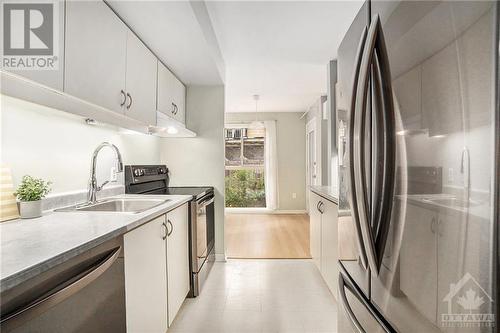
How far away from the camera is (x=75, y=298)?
0.89 m

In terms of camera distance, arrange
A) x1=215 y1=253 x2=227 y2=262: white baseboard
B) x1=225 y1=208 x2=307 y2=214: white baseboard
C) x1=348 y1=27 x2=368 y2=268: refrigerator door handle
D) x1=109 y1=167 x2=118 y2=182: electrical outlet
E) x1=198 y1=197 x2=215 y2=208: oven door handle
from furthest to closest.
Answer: x1=225 y1=208 x2=307 y2=214: white baseboard → x1=215 y1=253 x2=227 y2=262: white baseboard → x1=198 y1=197 x2=215 y2=208: oven door handle → x1=109 y1=167 x2=118 y2=182: electrical outlet → x1=348 y1=27 x2=368 y2=268: refrigerator door handle

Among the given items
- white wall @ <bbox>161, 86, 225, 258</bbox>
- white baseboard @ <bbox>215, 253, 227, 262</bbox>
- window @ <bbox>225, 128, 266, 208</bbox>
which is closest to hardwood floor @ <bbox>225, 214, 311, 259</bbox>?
white baseboard @ <bbox>215, 253, 227, 262</bbox>

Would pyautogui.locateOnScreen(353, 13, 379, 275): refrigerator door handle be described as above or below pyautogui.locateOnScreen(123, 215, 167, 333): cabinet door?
above

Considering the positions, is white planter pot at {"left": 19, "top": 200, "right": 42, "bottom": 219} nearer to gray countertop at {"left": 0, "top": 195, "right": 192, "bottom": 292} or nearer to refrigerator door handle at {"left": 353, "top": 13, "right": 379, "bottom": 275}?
gray countertop at {"left": 0, "top": 195, "right": 192, "bottom": 292}

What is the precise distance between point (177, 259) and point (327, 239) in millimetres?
1222

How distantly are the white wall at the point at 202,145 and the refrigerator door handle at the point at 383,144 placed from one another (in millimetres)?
2556

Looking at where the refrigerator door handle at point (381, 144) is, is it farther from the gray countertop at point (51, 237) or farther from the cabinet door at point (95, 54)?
the cabinet door at point (95, 54)

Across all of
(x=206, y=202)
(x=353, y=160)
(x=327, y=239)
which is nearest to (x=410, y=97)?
(x=353, y=160)

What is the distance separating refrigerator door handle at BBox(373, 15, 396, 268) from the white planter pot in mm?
1527

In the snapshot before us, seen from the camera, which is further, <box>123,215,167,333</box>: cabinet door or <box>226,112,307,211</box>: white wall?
<box>226,112,307,211</box>: white wall

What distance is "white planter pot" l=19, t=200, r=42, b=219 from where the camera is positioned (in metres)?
1.24

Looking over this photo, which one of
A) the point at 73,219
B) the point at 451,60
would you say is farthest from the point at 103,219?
the point at 451,60

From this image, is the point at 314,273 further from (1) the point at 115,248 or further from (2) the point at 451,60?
(2) the point at 451,60

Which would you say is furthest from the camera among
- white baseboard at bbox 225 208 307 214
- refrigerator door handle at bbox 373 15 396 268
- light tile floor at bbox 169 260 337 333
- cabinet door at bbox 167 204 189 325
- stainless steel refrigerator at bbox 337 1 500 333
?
white baseboard at bbox 225 208 307 214
